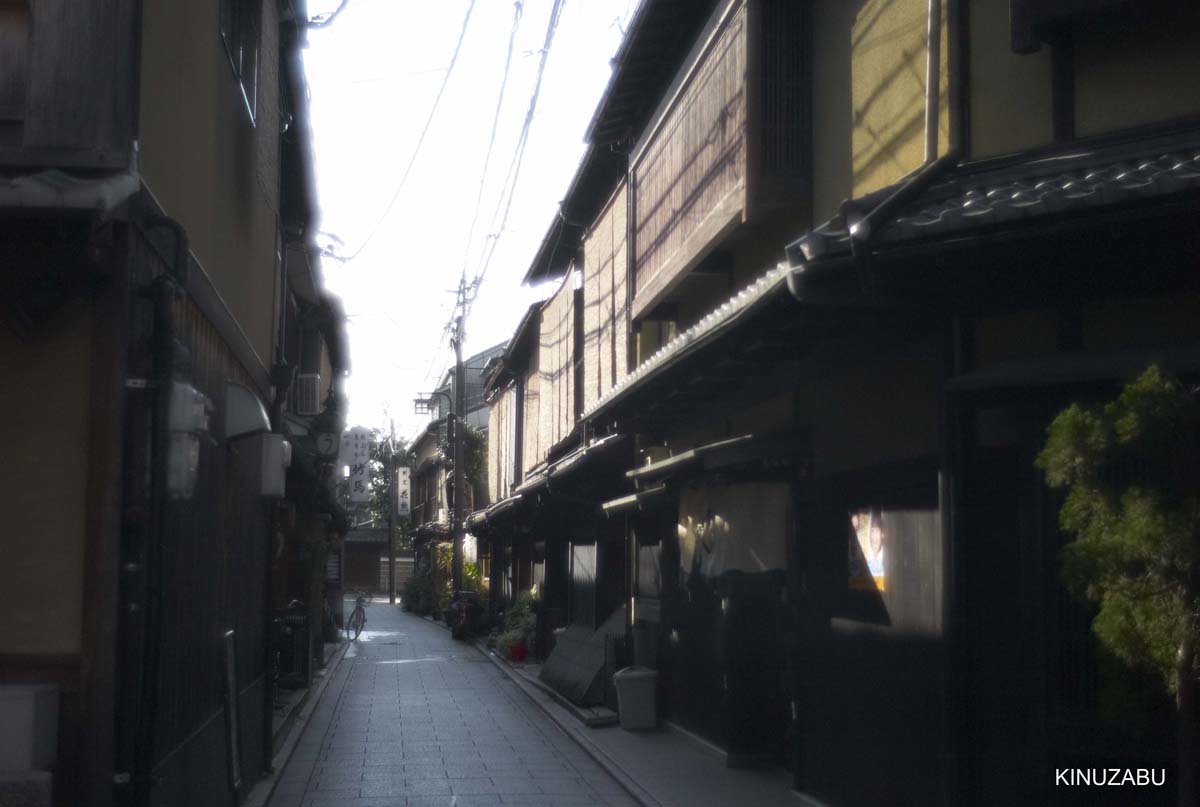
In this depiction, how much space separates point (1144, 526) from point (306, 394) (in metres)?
19.6

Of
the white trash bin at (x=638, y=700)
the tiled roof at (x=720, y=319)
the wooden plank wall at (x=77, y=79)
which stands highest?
the wooden plank wall at (x=77, y=79)

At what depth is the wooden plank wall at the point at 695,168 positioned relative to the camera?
11273 millimetres

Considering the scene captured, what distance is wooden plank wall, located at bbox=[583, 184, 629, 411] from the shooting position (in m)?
18.3

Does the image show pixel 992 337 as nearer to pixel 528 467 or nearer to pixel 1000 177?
pixel 1000 177

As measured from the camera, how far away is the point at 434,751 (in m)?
15.1

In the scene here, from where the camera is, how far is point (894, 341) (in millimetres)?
8828

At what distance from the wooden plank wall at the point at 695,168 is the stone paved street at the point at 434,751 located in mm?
5390

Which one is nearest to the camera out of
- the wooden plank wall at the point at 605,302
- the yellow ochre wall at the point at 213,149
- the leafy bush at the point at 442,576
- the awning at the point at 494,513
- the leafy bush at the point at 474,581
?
the yellow ochre wall at the point at 213,149

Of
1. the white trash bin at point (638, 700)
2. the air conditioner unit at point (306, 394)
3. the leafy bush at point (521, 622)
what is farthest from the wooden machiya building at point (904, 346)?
the leafy bush at point (521, 622)

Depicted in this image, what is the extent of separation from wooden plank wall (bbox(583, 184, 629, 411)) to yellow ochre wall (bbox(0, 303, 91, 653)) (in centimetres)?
1120

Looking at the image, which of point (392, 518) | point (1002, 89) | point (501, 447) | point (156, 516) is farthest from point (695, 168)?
point (392, 518)

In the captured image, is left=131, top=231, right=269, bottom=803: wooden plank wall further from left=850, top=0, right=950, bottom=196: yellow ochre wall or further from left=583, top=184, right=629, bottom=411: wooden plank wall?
left=583, top=184, right=629, bottom=411: wooden plank wall

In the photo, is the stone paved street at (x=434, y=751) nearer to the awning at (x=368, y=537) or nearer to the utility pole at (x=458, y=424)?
the utility pole at (x=458, y=424)

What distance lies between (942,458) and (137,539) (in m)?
4.62
